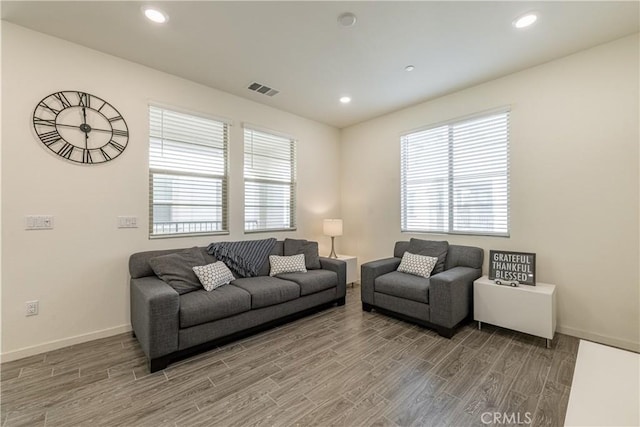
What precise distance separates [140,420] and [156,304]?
750mm

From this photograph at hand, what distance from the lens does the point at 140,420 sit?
1646 millimetres

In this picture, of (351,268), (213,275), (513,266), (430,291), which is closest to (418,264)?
(430,291)

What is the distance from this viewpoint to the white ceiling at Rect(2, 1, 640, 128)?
7.07 feet

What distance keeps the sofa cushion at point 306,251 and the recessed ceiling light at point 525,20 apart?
3.12 metres

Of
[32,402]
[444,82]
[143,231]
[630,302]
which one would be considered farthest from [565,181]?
[32,402]

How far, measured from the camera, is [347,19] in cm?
226

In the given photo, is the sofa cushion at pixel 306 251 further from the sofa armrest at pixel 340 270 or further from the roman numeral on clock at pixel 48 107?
the roman numeral on clock at pixel 48 107

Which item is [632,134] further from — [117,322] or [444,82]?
[117,322]

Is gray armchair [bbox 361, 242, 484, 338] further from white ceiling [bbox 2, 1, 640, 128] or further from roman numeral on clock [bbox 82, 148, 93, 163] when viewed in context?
roman numeral on clock [bbox 82, 148, 93, 163]

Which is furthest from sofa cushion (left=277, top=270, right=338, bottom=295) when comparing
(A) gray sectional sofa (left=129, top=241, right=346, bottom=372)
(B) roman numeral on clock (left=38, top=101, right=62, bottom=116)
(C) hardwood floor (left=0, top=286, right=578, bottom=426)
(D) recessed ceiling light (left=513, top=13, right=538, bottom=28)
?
(D) recessed ceiling light (left=513, top=13, right=538, bottom=28)

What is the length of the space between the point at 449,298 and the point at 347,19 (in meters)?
2.70

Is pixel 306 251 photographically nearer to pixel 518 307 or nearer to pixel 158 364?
pixel 158 364

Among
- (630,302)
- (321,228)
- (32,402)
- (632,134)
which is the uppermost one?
(632,134)

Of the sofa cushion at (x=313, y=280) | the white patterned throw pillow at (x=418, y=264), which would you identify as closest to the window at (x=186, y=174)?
the sofa cushion at (x=313, y=280)
